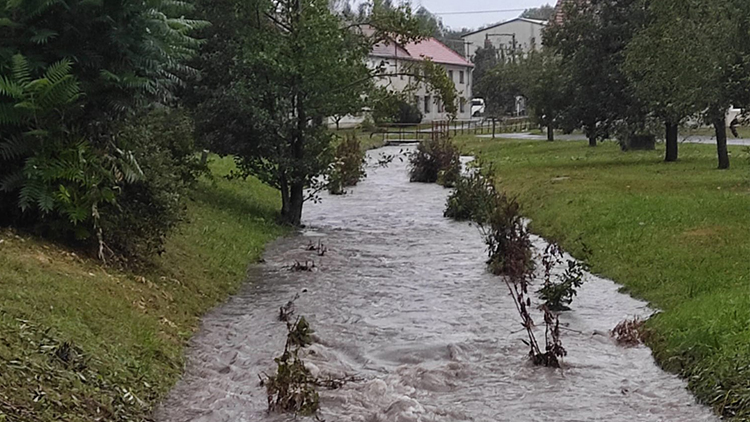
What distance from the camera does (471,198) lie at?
2367 centimetres

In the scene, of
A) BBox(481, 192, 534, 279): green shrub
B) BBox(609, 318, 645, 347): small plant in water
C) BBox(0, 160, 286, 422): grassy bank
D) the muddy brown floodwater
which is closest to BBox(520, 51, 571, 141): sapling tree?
the muddy brown floodwater

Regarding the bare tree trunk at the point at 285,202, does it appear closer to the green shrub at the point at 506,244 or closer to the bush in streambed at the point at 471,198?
the bush in streambed at the point at 471,198

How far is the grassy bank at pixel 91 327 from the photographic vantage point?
23.1ft

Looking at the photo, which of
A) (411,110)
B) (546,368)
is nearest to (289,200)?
(546,368)

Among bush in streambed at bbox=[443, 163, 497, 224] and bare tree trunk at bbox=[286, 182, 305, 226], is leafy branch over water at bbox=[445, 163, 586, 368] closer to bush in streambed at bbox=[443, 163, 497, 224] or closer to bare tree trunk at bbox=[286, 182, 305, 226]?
bush in streambed at bbox=[443, 163, 497, 224]

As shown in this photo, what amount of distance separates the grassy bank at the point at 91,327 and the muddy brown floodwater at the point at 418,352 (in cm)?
40

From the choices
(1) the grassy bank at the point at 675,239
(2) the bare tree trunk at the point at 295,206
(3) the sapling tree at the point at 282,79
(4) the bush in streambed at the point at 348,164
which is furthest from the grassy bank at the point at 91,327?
(4) the bush in streambed at the point at 348,164

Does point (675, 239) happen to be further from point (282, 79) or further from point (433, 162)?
point (433, 162)

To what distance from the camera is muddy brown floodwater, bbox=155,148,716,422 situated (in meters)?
8.75

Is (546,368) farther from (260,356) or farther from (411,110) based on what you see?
(411,110)

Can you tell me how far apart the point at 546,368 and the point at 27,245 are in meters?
6.48

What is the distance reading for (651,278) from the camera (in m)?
13.9

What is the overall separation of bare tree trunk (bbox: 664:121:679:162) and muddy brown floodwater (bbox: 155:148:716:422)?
52.8 ft

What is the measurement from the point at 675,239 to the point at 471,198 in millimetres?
8524
